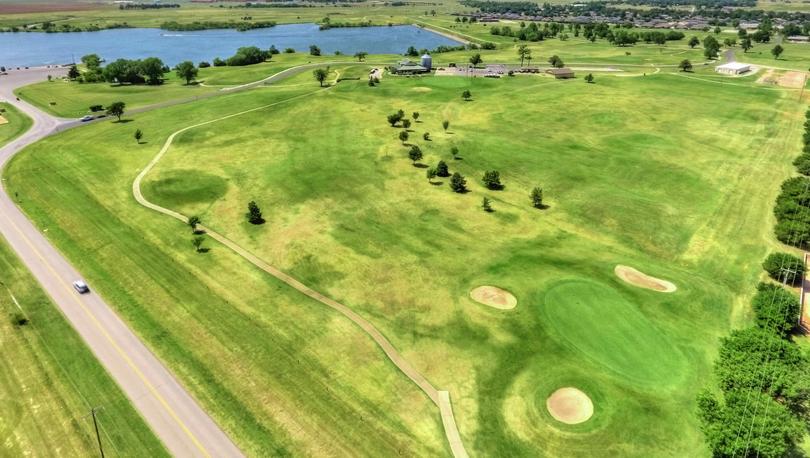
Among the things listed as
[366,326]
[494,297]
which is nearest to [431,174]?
[494,297]

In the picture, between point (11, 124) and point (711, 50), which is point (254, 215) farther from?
point (711, 50)

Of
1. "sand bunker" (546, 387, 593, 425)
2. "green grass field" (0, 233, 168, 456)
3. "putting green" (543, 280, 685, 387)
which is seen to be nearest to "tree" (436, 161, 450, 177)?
"putting green" (543, 280, 685, 387)

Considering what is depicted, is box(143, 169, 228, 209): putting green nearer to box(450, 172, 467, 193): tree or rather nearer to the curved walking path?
the curved walking path

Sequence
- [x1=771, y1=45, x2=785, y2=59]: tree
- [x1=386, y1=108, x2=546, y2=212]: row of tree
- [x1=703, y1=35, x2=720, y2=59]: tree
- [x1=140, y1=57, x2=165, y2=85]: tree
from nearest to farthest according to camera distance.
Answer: [x1=386, y1=108, x2=546, y2=212]: row of tree → [x1=140, y1=57, x2=165, y2=85]: tree → [x1=771, y1=45, x2=785, y2=59]: tree → [x1=703, y1=35, x2=720, y2=59]: tree

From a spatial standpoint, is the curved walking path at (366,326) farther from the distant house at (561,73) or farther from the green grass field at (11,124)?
the distant house at (561,73)

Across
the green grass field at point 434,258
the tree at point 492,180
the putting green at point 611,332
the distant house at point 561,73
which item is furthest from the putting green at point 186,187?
the distant house at point 561,73

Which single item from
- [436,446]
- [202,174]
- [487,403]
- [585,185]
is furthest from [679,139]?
[202,174]
